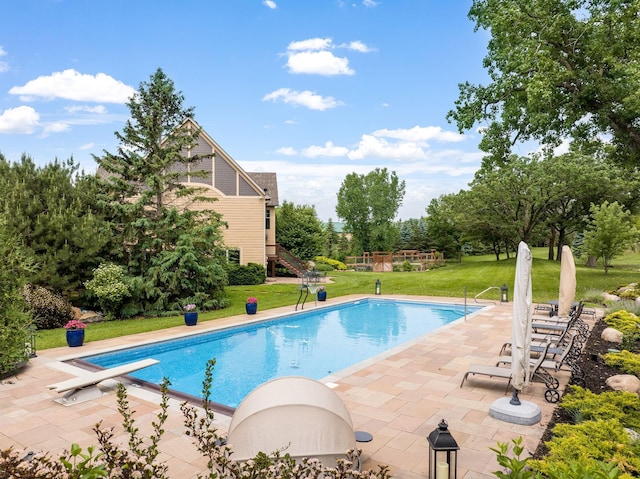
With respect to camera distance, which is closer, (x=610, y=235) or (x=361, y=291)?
(x=361, y=291)

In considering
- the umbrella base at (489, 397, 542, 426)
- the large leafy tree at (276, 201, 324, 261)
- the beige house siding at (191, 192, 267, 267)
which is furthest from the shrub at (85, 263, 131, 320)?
the large leafy tree at (276, 201, 324, 261)

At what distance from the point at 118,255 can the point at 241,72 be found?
10956 millimetres

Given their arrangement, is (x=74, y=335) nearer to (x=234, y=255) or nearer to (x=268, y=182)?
(x=234, y=255)

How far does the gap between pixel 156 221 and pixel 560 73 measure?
1539cm

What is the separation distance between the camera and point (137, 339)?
1156 centimetres

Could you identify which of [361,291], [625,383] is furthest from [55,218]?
[625,383]

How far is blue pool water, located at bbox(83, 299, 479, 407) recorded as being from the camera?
9570mm

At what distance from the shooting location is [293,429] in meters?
4.16

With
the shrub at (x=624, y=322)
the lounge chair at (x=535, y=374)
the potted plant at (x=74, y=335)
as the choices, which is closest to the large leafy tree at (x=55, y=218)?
the potted plant at (x=74, y=335)

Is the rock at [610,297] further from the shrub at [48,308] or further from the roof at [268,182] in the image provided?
the roof at [268,182]

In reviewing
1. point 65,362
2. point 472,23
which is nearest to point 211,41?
point 472,23

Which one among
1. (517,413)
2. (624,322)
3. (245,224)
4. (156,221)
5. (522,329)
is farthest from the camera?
(245,224)

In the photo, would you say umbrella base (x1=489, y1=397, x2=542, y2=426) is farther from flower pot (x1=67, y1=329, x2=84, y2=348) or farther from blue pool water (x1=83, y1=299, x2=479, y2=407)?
flower pot (x1=67, y1=329, x2=84, y2=348)

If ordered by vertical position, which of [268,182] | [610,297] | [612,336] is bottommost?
[612,336]
